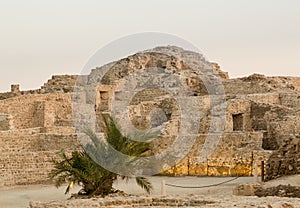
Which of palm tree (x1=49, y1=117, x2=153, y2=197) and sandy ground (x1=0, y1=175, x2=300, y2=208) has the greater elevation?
palm tree (x1=49, y1=117, x2=153, y2=197)

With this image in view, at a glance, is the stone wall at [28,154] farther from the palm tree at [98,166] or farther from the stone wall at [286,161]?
the stone wall at [286,161]

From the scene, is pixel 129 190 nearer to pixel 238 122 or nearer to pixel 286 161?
pixel 286 161

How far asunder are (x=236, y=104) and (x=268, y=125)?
252cm

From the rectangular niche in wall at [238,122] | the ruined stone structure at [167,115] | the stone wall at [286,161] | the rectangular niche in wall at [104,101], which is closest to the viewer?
the stone wall at [286,161]

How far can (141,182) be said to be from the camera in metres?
13.8

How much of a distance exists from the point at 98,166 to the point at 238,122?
40.6ft

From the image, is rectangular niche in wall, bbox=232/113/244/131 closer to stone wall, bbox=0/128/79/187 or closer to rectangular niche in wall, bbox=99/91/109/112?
rectangular niche in wall, bbox=99/91/109/112

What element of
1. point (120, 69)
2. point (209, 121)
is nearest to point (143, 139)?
point (209, 121)

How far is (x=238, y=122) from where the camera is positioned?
25.4m

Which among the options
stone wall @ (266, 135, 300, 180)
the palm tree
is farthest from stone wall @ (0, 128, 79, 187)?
stone wall @ (266, 135, 300, 180)

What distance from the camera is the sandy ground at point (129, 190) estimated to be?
1410 centimetres

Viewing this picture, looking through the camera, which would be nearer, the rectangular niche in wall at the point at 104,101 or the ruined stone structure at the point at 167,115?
the ruined stone structure at the point at 167,115

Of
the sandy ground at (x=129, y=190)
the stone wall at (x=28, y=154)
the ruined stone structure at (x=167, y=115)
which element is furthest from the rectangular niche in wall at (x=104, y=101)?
the sandy ground at (x=129, y=190)

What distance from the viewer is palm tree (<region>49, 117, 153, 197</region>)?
44.8 ft
